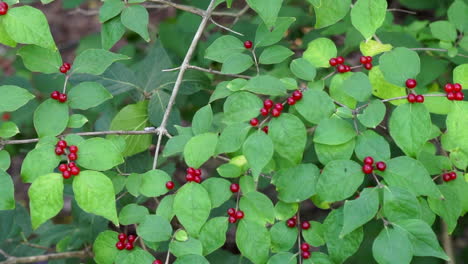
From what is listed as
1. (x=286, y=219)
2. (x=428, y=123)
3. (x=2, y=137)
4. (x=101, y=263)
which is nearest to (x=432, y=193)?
(x=428, y=123)

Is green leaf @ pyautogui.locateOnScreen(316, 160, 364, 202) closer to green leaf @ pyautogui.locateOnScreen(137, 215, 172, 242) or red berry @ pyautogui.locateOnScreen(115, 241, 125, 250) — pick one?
green leaf @ pyautogui.locateOnScreen(137, 215, 172, 242)

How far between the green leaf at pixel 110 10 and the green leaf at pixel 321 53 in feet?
1.91

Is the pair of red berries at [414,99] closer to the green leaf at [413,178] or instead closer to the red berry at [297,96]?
the green leaf at [413,178]

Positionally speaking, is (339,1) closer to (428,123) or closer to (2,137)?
(428,123)

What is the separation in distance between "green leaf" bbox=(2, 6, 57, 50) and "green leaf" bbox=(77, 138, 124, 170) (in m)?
0.30

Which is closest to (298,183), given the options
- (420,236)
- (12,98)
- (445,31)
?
(420,236)

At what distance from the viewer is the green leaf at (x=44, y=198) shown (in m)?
1.33

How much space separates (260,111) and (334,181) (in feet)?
0.88

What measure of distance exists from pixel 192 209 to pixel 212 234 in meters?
0.10

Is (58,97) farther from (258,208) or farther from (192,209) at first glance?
(258,208)

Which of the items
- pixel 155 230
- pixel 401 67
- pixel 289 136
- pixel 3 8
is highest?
pixel 3 8

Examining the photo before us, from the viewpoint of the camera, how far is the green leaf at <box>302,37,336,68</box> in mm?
1651

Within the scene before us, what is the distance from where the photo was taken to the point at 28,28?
1.46m

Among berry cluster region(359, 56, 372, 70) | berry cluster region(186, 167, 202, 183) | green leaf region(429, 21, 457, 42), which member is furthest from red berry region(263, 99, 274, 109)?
green leaf region(429, 21, 457, 42)
